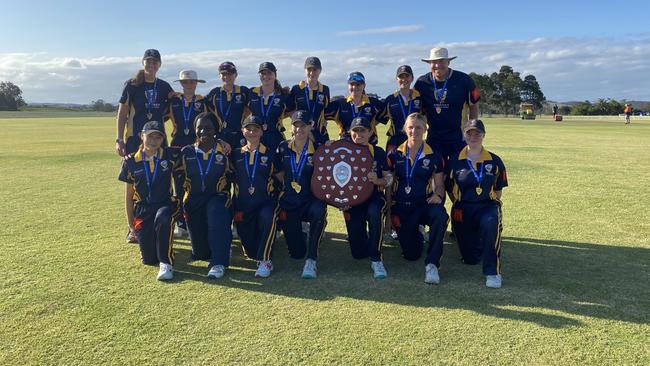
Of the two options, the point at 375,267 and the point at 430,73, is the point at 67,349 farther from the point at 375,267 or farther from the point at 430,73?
the point at 430,73

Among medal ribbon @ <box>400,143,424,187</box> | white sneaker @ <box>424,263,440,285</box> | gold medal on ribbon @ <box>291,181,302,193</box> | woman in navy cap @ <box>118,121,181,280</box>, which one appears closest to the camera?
white sneaker @ <box>424,263,440,285</box>

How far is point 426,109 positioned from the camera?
5988 mm

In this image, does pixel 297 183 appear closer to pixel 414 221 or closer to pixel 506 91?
pixel 414 221

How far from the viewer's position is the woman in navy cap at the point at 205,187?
5.19 meters

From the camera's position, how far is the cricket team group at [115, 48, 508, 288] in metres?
5.01

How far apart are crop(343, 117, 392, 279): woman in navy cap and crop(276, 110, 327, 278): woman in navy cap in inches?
14.8

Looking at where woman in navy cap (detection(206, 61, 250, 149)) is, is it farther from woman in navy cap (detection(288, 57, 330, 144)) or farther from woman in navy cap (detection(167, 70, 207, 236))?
woman in navy cap (detection(288, 57, 330, 144))

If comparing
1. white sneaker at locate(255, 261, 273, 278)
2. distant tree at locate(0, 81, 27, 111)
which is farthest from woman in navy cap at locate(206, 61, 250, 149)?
distant tree at locate(0, 81, 27, 111)

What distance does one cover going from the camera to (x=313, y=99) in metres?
6.08

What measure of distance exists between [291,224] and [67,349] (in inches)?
103

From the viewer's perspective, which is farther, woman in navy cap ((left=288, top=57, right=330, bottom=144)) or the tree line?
the tree line

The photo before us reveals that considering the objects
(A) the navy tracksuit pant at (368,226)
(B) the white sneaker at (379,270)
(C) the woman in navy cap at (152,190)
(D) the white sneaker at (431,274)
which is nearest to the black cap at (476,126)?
(A) the navy tracksuit pant at (368,226)

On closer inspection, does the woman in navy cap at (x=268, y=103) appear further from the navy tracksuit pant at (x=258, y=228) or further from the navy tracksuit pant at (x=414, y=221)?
the navy tracksuit pant at (x=414, y=221)

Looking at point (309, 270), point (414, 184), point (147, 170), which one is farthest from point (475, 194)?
point (147, 170)
